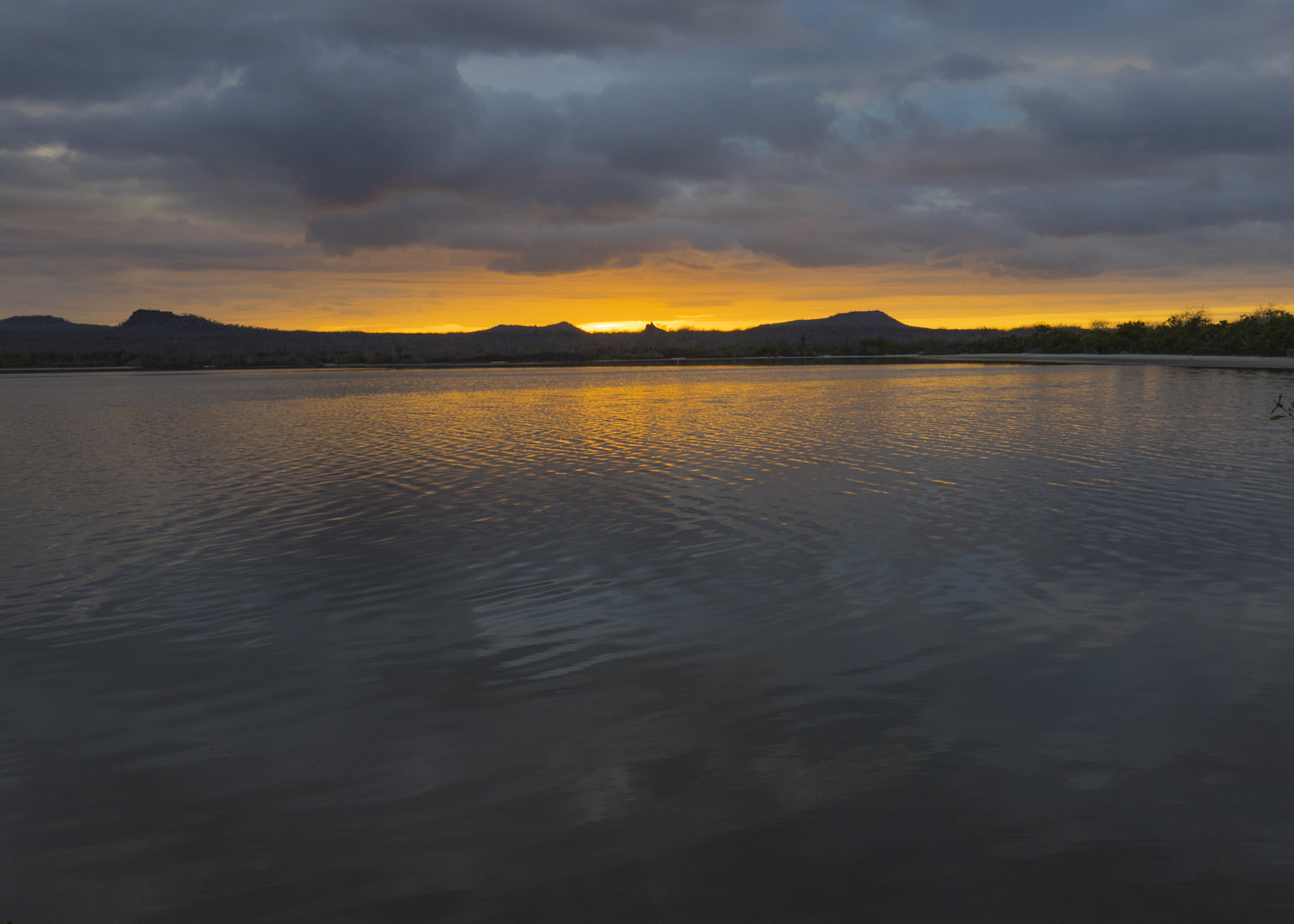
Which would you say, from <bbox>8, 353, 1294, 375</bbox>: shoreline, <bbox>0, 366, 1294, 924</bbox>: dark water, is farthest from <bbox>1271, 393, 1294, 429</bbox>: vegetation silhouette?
<bbox>8, 353, 1294, 375</bbox>: shoreline

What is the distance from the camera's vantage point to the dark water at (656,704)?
4.76 m

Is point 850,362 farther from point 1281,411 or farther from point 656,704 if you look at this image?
point 656,704

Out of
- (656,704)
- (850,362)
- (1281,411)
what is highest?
(850,362)

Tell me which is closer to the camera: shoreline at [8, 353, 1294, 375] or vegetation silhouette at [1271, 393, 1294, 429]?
vegetation silhouette at [1271, 393, 1294, 429]

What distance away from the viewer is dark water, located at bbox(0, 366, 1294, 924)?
476 cm

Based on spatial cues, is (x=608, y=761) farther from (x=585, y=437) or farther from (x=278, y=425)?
(x=278, y=425)

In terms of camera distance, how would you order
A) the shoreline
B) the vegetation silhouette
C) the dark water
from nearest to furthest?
the dark water
the vegetation silhouette
the shoreline

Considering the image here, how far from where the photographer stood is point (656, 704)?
691cm

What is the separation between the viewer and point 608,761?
6.01 meters

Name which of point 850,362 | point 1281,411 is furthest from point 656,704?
point 850,362

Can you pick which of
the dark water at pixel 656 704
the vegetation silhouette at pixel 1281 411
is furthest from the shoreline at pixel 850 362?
the dark water at pixel 656 704

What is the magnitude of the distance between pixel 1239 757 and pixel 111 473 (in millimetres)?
21986

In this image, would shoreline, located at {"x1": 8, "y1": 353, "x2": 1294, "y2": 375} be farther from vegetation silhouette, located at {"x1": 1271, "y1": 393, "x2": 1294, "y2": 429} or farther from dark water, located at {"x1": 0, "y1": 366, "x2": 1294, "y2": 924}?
dark water, located at {"x1": 0, "y1": 366, "x2": 1294, "y2": 924}

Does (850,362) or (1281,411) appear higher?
(850,362)
